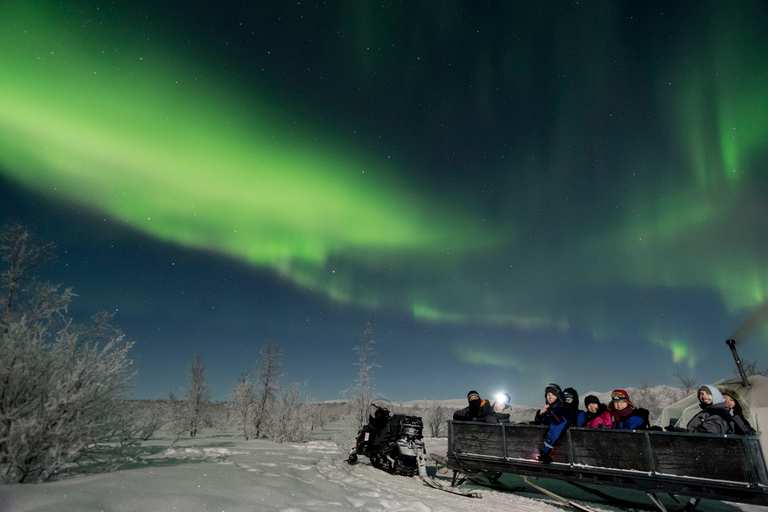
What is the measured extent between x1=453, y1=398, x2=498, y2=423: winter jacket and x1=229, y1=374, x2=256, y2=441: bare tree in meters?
20.1

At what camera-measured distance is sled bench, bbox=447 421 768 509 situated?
19.3ft

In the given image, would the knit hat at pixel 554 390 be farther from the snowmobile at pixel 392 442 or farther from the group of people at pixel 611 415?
the snowmobile at pixel 392 442

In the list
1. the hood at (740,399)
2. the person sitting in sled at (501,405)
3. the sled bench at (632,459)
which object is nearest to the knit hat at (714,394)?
the sled bench at (632,459)

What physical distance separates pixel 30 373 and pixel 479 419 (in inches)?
341

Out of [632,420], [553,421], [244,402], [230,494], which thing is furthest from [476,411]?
[244,402]

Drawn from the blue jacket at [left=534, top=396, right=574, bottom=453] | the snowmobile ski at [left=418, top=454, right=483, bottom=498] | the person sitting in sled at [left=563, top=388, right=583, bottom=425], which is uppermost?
the person sitting in sled at [left=563, top=388, right=583, bottom=425]

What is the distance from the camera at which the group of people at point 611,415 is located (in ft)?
21.6

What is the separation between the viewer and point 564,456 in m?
7.53

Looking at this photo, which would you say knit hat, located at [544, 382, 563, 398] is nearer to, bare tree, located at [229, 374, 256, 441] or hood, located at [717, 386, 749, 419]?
hood, located at [717, 386, 749, 419]

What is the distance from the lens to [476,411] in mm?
9594

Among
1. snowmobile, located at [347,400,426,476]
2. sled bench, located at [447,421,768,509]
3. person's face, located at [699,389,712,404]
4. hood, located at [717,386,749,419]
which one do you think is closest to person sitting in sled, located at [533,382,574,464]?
sled bench, located at [447,421,768,509]

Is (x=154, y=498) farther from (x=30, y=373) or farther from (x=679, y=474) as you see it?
(x=679, y=474)

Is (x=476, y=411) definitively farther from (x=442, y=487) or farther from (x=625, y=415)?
(x=625, y=415)

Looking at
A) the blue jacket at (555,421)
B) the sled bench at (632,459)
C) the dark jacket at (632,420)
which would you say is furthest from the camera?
the blue jacket at (555,421)
